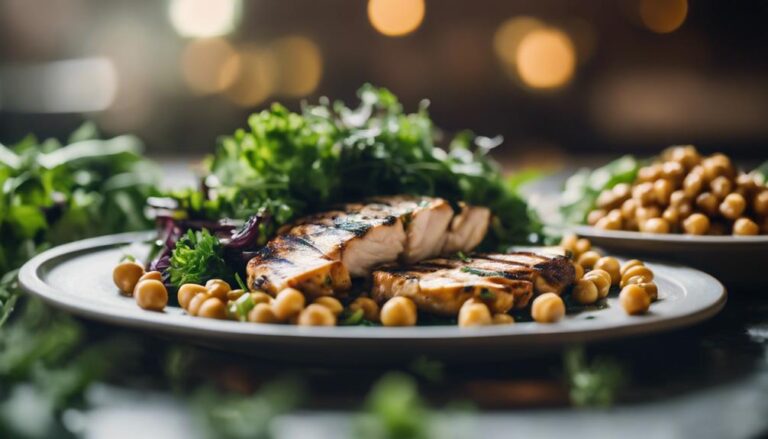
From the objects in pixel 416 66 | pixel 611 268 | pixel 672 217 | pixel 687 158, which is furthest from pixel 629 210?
pixel 416 66

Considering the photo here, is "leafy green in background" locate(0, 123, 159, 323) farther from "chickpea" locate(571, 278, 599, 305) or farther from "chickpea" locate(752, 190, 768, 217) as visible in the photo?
"chickpea" locate(752, 190, 768, 217)

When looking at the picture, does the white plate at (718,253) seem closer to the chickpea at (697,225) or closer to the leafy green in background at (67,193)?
the chickpea at (697,225)

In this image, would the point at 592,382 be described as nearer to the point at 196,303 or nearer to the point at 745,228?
the point at 196,303

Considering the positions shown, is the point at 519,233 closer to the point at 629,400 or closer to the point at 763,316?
the point at 763,316

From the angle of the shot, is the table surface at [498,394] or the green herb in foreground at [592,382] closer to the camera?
the table surface at [498,394]

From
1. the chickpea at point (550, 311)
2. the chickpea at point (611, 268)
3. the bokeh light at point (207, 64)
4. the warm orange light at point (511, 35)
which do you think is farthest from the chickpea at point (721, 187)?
the bokeh light at point (207, 64)

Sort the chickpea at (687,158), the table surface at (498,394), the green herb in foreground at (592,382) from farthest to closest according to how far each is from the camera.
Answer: the chickpea at (687,158), the green herb in foreground at (592,382), the table surface at (498,394)

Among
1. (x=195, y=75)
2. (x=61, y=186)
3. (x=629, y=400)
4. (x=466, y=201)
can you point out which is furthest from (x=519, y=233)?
(x=195, y=75)

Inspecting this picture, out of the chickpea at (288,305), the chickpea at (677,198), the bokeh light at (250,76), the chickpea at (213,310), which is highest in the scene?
the chickpea at (677,198)
